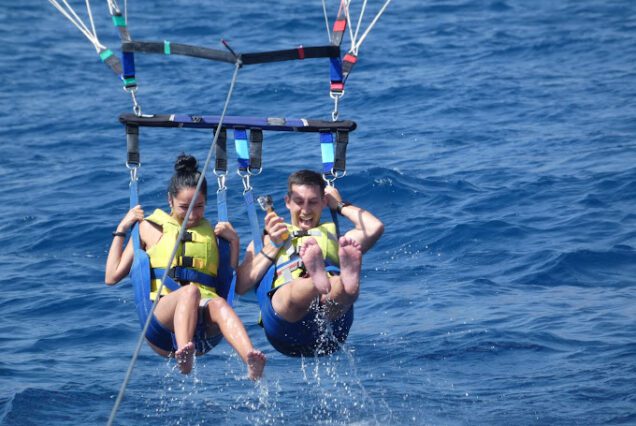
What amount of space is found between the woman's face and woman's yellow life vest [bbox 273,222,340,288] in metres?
0.53

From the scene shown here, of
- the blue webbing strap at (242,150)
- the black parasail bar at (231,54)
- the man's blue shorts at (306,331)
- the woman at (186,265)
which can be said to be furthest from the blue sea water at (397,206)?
the black parasail bar at (231,54)

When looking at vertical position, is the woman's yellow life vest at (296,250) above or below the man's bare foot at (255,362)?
above

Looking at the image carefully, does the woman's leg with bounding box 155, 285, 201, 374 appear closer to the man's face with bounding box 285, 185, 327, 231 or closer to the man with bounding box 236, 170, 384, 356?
the man with bounding box 236, 170, 384, 356

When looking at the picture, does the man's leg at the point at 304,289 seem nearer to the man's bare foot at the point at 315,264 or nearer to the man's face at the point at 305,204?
the man's bare foot at the point at 315,264

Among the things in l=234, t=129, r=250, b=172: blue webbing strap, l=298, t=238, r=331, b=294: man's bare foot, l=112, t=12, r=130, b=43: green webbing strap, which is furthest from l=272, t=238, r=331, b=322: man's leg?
l=112, t=12, r=130, b=43: green webbing strap

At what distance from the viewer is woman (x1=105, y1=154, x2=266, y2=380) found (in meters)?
6.36

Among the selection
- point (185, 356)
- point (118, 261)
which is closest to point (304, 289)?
point (185, 356)

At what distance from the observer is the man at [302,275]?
640 cm

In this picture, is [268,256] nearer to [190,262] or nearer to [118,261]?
[190,262]

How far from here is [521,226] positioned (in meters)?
10.7

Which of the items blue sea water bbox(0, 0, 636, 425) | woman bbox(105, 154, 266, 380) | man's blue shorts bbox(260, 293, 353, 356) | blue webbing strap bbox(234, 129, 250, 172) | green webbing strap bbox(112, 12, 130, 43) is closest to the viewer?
woman bbox(105, 154, 266, 380)

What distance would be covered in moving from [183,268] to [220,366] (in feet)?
6.59

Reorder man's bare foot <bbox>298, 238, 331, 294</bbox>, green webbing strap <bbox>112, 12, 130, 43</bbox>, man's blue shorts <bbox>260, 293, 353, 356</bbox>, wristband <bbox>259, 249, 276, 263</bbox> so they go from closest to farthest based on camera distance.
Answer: man's bare foot <bbox>298, 238, 331, 294</bbox> < man's blue shorts <bbox>260, 293, 353, 356</bbox> < wristband <bbox>259, 249, 276, 263</bbox> < green webbing strap <bbox>112, 12, 130, 43</bbox>

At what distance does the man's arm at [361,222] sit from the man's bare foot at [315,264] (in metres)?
0.58
